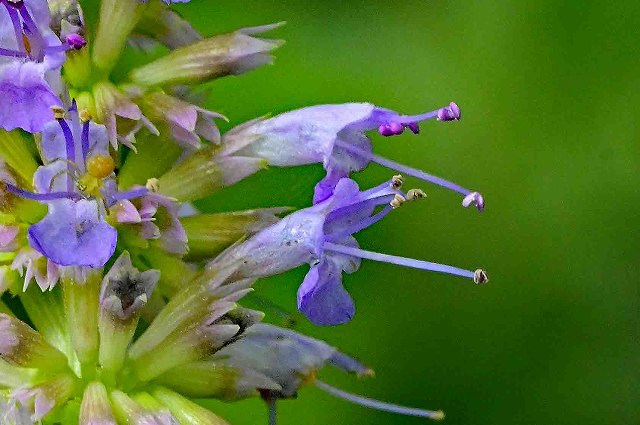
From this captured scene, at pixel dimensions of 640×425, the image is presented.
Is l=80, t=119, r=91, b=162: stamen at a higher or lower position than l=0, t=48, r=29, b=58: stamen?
lower

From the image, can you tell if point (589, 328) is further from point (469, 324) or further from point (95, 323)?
point (95, 323)

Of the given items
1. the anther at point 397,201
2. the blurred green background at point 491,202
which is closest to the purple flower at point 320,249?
the anther at point 397,201

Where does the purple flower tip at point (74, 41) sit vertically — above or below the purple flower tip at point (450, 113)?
below

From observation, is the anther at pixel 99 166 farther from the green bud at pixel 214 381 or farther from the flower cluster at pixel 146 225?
the green bud at pixel 214 381

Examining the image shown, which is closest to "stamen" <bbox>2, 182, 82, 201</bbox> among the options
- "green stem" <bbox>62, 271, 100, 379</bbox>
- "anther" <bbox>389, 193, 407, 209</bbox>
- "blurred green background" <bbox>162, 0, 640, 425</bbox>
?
"green stem" <bbox>62, 271, 100, 379</bbox>

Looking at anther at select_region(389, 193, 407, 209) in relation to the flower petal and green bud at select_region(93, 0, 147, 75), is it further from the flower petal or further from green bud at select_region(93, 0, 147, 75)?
green bud at select_region(93, 0, 147, 75)

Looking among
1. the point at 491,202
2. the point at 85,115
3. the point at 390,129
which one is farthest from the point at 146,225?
the point at 491,202

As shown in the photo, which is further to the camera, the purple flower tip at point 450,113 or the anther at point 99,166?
the purple flower tip at point 450,113
